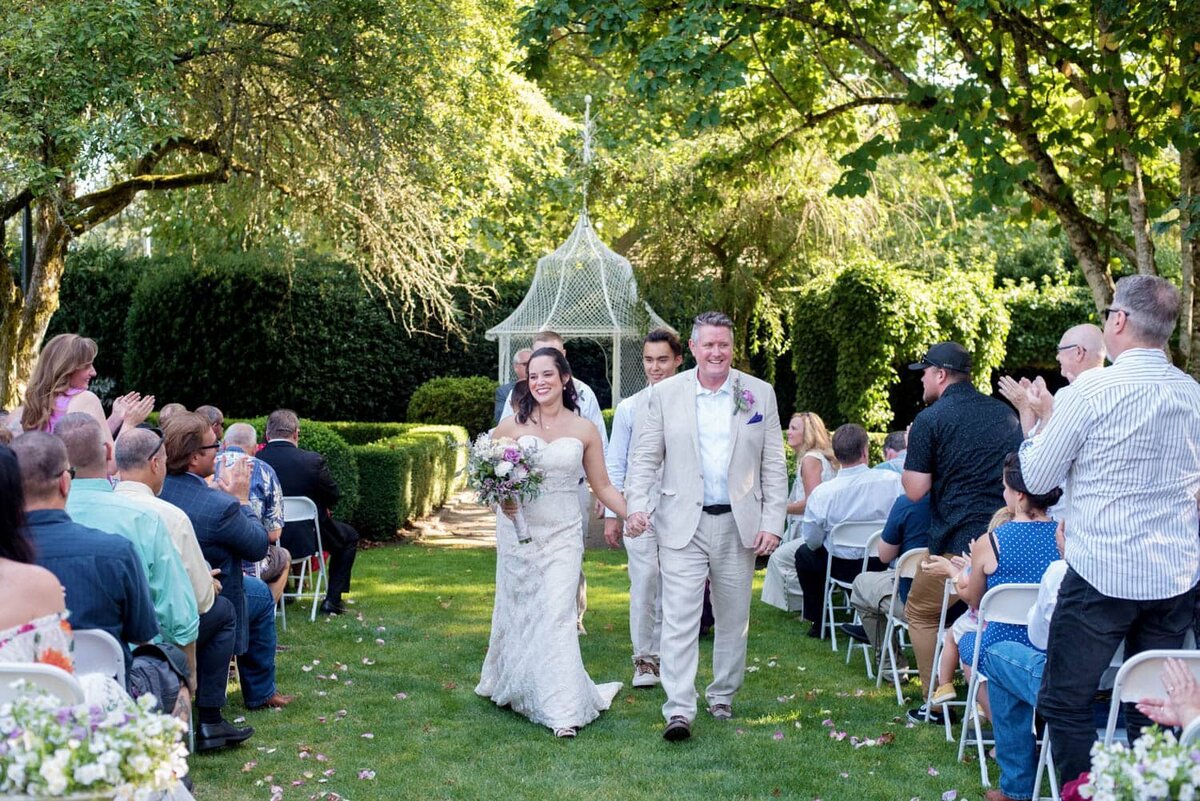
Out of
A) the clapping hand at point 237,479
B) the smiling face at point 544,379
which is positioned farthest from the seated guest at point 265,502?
the smiling face at point 544,379

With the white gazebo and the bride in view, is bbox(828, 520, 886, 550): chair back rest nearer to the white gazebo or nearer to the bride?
the bride

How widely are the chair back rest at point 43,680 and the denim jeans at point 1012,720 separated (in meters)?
3.23

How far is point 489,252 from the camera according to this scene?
22.5 metres

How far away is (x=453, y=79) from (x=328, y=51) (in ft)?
4.20

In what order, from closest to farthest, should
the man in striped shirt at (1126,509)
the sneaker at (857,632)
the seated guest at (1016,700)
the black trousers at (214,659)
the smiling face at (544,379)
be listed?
the man in striped shirt at (1126,509), the seated guest at (1016,700), the black trousers at (214,659), the smiling face at (544,379), the sneaker at (857,632)

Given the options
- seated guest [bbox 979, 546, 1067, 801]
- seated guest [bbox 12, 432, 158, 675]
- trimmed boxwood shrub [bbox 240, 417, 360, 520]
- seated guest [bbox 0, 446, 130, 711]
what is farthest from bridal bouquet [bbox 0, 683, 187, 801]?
trimmed boxwood shrub [bbox 240, 417, 360, 520]

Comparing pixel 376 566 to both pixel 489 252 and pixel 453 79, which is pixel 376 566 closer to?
pixel 453 79

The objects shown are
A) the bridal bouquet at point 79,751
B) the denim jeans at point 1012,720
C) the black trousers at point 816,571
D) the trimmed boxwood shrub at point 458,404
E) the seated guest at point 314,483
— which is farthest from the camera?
the trimmed boxwood shrub at point 458,404

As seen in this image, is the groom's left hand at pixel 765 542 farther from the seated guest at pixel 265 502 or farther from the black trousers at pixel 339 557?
the black trousers at pixel 339 557

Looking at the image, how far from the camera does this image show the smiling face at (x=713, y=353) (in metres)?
6.07

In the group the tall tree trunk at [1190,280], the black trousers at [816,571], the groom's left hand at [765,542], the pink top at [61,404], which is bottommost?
the black trousers at [816,571]

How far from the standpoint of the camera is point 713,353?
607cm

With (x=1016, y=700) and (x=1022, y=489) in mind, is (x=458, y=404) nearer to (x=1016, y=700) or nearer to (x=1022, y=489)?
(x=1022, y=489)

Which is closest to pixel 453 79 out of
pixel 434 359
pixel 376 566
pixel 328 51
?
pixel 328 51
